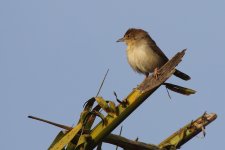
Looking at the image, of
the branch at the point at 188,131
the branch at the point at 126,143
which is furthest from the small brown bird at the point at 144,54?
the branch at the point at 126,143

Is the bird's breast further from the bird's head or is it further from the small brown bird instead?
the bird's head

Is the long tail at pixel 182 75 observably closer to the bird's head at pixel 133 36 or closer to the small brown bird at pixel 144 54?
the small brown bird at pixel 144 54

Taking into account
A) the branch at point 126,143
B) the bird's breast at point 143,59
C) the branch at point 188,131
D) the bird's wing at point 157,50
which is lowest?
the branch at point 126,143

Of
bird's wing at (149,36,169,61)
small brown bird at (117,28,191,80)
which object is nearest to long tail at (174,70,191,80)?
small brown bird at (117,28,191,80)

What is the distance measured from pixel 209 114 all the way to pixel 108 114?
25.0 inches

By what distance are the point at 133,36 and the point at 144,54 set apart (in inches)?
28.2

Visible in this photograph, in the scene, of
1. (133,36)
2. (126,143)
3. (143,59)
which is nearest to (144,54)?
(143,59)

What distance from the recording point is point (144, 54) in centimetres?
736

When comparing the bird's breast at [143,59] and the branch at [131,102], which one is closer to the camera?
the branch at [131,102]

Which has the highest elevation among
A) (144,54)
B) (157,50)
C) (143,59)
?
(157,50)

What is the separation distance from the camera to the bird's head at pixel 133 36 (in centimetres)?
784

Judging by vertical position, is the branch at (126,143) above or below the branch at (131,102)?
below

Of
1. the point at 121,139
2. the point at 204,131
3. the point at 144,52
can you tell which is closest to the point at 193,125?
the point at 204,131

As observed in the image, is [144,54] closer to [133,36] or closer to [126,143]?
[133,36]
